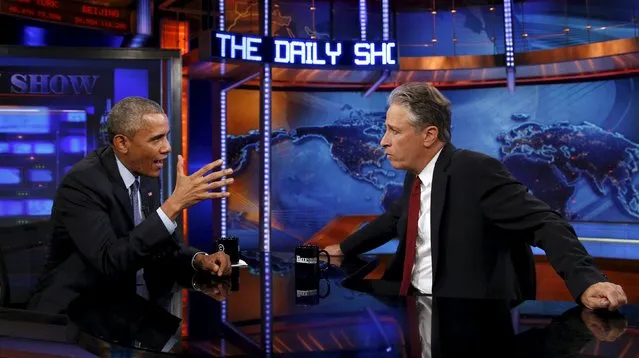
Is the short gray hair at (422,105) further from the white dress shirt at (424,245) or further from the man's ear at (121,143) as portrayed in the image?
the man's ear at (121,143)

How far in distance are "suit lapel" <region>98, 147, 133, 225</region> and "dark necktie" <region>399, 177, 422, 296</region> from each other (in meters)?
0.92

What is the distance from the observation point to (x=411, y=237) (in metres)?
2.03

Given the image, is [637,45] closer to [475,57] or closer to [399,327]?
[475,57]

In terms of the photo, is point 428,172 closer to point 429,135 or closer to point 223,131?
point 429,135

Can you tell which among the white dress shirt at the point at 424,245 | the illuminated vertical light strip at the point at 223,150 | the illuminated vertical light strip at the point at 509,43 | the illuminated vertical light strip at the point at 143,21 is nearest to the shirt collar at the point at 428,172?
the white dress shirt at the point at 424,245

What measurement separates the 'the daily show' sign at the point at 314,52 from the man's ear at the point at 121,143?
328cm

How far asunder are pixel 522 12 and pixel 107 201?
592 cm

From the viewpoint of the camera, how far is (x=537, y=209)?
72.1 inches

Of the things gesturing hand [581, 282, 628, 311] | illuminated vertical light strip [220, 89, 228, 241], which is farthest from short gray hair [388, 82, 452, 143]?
illuminated vertical light strip [220, 89, 228, 241]

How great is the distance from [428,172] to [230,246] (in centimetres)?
→ 83

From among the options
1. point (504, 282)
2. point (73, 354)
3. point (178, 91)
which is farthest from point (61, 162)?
point (504, 282)

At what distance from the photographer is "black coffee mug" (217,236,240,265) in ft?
7.95

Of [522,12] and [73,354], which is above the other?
[522,12]

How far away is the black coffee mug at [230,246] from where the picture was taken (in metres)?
2.42
